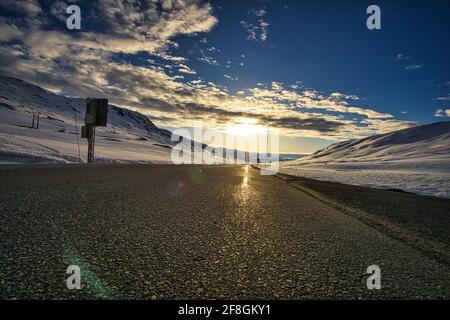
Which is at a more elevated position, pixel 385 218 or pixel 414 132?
pixel 414 132

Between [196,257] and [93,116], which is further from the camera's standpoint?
[93,116]

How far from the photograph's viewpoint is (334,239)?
3.58 metres

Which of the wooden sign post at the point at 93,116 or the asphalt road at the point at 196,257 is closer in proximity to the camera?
the asphalt road at the point at 196,257

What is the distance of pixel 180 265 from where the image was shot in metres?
2.35

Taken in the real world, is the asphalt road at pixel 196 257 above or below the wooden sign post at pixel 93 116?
below

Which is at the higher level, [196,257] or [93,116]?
[93,116]

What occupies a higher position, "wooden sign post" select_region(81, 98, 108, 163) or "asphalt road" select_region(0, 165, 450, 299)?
"wooden sign post" select_region(81, 98, 108, 163)

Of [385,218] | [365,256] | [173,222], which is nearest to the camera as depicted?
[365,256]

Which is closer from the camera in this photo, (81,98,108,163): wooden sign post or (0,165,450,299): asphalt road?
(0,165,450,299): asphalt road

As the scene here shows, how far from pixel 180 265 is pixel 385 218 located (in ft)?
16.1

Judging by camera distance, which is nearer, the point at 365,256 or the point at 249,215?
the point at 365,256
